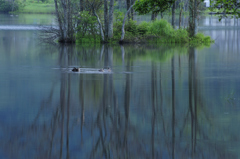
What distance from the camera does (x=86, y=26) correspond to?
44.1m

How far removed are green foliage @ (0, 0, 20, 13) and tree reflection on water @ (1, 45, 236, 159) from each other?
5534 inches

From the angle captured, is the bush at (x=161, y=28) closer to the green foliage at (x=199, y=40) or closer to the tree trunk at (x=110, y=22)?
the green foliage at (x=199, y=40)

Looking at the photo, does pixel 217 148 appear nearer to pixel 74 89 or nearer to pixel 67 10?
pixel 74 89

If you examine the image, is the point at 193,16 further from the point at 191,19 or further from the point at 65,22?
the point at 65,22

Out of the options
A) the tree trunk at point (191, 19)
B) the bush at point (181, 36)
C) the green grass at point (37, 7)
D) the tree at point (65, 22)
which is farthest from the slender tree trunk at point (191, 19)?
the green grass at point (37, 7)

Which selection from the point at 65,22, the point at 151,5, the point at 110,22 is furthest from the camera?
the point at 110,22

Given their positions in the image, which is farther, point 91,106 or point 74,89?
point 74,89

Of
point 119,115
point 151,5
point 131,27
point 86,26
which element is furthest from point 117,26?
point 119,115

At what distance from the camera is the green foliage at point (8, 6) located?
15088cm

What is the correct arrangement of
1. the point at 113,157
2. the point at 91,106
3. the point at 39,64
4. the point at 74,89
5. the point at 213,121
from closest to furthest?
the point at 113,157, the point at 213,121, the point at 91,106, the point at 74,89, the point at 39,64

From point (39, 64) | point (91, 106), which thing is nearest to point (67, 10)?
point (39, 64)

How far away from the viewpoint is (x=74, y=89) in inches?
571

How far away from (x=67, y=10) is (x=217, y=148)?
35.9 m

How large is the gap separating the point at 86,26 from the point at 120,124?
3503 cm
